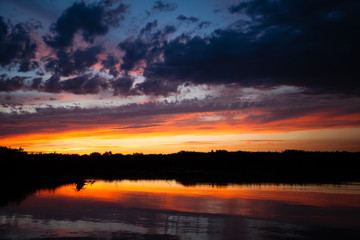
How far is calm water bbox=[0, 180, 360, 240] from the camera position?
14.2m

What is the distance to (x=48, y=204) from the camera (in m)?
22.2

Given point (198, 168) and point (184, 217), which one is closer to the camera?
point (184, 217)

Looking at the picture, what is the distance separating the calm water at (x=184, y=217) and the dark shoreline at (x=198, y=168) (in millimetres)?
16438

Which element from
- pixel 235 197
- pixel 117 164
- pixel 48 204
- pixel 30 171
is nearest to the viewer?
pixel 48 204

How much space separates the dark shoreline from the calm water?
53.9 feet

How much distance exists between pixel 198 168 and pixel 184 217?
53751 mm

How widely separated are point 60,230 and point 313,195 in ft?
68.7

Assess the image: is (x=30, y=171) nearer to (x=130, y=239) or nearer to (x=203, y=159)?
(x=130, y=239)

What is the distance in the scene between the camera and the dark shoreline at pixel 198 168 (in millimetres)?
42397

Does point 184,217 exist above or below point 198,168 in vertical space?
below

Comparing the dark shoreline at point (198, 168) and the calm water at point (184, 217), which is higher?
the dark shoreline at point (198, 168)

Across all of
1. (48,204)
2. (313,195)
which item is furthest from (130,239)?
(313,195)

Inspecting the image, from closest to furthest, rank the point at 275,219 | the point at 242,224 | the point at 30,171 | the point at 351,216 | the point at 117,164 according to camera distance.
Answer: the point at 242,224 → the point at 275,219 → the point at 351,216 → the point at 30,171 → the point at 117,164

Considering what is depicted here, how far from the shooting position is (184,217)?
704 inches
